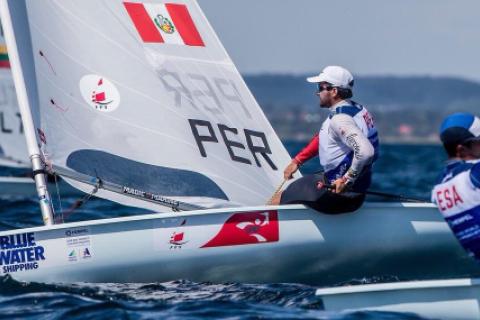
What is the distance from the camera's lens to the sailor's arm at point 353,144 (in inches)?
262

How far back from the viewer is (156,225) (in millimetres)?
6996

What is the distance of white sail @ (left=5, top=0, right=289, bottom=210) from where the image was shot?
7586 millimetres

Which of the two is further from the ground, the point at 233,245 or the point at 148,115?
the point at 148,115

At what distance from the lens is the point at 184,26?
25.4ft

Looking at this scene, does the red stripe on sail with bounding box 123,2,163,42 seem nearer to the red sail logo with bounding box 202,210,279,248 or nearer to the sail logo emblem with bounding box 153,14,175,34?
the sail logo emblem with bounding box 153,14,175,34

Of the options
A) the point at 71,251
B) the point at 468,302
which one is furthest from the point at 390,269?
the point at 71,251

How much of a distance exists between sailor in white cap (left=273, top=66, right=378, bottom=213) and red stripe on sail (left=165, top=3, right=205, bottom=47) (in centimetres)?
106

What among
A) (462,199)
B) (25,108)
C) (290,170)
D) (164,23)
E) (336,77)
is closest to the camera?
(462,199)

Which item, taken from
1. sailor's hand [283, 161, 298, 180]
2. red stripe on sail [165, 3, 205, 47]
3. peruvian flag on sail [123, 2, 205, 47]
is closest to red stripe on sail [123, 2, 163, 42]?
peruvian flag on sail [123, 2, 205, 47]

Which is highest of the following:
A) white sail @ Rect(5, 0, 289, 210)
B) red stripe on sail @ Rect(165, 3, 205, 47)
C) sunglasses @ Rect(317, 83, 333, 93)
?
red stripe on sail @ Rect(165, 3, 205, 47)

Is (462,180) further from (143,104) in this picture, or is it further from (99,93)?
(99,93)

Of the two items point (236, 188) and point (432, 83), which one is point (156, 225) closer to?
point (236, 188)

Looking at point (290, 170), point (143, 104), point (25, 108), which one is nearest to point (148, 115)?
point (143, 104)

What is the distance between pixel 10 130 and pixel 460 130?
9630mm
